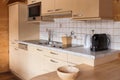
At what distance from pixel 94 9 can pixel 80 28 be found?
767mm

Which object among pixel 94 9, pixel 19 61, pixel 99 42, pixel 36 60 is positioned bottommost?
pixel 19 61

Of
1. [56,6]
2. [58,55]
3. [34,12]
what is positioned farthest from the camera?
[34,12]

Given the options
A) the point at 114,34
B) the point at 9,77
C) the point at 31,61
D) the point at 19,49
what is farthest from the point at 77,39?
the point at 9,77

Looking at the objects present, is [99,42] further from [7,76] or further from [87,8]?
[7,76]

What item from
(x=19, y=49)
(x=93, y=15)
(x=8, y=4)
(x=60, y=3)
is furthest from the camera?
(x=8, y=4)

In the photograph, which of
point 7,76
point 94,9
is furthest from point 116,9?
point 7,76

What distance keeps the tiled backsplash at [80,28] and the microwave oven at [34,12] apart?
416mm

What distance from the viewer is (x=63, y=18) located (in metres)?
3.17

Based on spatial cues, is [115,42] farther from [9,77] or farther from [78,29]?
[9,77]

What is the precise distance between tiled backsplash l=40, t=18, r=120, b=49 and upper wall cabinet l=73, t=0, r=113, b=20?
0.69 feet

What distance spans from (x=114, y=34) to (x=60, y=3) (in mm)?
1113

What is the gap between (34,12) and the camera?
11.1 feet

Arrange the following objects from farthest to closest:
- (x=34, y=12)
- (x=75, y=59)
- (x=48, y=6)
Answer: (x=34, y=12), (x=48, y=6), (x=75, y=59)

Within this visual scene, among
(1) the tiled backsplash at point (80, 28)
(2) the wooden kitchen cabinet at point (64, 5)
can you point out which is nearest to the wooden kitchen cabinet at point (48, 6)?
(2) the wooden kitchen cabinet at point (64, 5)
